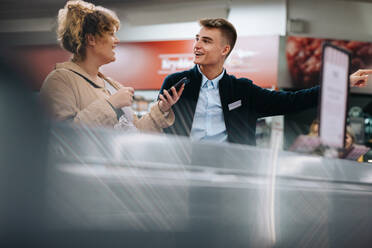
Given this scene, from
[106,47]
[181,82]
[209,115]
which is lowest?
[209,115]

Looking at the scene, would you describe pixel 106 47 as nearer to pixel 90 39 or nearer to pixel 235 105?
pixel 90 39

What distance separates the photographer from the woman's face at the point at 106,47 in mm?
1105

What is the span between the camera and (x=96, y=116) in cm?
100

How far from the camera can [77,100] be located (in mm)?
1006

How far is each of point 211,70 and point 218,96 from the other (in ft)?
0.30

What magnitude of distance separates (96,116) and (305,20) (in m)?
0.94

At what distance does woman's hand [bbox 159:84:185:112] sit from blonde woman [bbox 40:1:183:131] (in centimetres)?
2

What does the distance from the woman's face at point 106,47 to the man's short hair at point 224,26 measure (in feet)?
0.97

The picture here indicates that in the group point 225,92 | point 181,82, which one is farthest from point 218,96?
point 181,82

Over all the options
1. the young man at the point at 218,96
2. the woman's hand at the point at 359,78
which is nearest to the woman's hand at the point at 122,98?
the young man at the point at 218,96

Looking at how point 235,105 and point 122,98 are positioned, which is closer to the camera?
point 122,98

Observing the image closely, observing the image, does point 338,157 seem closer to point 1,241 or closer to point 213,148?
point 213,148

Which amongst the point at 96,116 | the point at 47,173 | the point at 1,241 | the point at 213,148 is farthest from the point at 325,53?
the point at 1,241

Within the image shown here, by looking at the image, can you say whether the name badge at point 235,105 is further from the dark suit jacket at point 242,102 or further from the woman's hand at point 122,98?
the woman's hand at point 122,98
